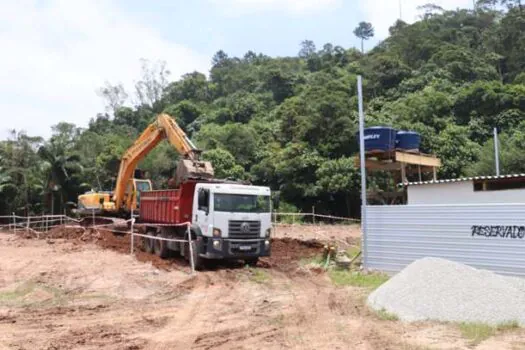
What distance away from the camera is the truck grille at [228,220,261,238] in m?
16.1

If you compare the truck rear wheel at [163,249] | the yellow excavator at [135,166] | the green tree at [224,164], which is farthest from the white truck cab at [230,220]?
the green tree at [224,164]

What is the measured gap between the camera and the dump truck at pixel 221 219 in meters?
15.9

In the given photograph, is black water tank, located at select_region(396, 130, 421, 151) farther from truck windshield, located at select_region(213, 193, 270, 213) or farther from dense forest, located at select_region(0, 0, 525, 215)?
dense forest, located at select_region(0, 0, 525, 215)

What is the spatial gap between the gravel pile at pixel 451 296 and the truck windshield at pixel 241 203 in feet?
21.4

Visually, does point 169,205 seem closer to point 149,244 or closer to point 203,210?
point 203,210

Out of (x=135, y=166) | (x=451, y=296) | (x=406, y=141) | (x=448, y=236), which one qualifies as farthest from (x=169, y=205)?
(x=451, y=296)

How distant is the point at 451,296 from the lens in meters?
9.49

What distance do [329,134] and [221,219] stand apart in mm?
26585

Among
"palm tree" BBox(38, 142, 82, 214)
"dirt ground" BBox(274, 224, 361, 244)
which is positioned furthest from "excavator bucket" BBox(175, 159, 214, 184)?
"palm tree" BBox(38, 142, 82, 214)

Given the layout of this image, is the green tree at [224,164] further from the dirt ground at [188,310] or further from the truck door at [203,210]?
the truck door at [203,210]

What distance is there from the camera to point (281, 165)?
40.2 metres

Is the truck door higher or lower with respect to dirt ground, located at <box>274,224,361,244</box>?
higher

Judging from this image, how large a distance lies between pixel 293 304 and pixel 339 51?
75.5 m

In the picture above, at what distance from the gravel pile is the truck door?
6.70m
